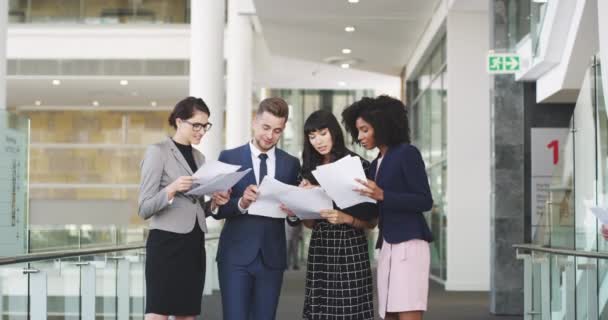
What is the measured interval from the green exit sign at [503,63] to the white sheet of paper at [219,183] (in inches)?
250

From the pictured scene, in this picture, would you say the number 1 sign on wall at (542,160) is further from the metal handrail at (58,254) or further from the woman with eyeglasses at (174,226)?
the woman with eyeglasses at (174,226)

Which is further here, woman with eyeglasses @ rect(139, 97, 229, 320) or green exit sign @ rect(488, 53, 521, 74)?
green exit sign @ rect(488, 53, 521, 74)

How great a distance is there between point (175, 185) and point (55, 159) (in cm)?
2771

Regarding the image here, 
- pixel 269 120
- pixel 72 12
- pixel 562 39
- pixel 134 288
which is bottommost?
pixel 134 288

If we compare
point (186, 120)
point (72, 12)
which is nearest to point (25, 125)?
point (186, 120)

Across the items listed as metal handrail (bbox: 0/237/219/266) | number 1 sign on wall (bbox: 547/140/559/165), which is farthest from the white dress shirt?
number 1 sign on wall (bbox: 547/140/559/165)

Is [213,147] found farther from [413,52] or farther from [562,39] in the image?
[413,52]

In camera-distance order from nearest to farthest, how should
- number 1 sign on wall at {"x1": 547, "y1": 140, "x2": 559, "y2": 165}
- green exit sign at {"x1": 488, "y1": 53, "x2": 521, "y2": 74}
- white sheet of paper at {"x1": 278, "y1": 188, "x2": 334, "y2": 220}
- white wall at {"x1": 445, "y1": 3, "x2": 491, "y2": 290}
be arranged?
white sheet of paper at {"x1": 278, "y1": 188, "x2": 334, "y2": 220}
green exit sign at {"x1": 488, "y1": 53, "x2": 521, "y2": 74}
number 1 sign on wall at {"x1": 547, "y1": 140, "x2": 559, "y2": 165}
white wall at {"x1": 445, "y1": 3, "x2": 491, "y2": 290}

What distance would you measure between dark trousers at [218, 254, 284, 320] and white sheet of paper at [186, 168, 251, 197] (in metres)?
0.33

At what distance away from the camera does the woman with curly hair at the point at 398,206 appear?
3.93 metres

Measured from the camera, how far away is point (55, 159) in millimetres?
30719

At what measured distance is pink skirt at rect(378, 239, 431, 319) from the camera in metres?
3.93

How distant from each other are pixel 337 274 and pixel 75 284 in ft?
7.92

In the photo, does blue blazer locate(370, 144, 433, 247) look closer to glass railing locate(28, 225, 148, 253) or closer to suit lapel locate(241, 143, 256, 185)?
suit lapel locate(241, 143, 256, 185)
